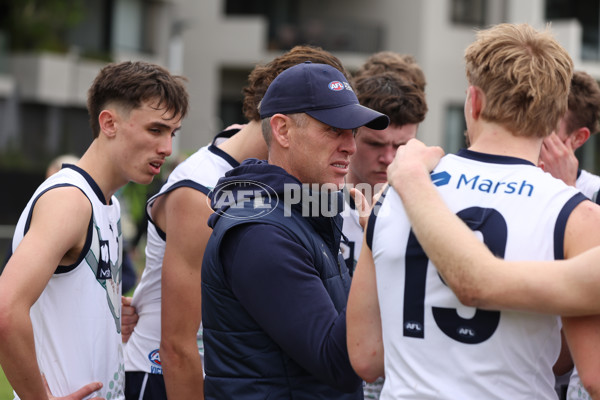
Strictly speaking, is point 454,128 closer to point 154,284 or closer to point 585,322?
point 154,284

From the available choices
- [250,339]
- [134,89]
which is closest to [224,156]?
[134,89]

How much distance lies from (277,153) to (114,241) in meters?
0.92

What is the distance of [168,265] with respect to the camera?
3492 mm

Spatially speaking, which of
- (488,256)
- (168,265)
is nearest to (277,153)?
(168,265)

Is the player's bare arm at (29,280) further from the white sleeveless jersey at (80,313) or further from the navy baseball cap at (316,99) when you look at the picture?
the navy baseball cap at (316,99)

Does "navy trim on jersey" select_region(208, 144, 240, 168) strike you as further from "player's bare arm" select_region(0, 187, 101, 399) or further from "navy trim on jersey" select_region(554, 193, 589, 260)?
"navy trim on jersey" select_region(554, 193, 589, 260)

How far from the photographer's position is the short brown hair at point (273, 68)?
3676mm

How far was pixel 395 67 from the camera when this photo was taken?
194 inches

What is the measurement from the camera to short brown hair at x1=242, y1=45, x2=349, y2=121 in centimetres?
368

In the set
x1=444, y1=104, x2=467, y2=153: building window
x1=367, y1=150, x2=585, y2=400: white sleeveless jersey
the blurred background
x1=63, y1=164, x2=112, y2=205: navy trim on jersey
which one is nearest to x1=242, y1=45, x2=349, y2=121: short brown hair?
x1=63, y1=164, x2=112, y2=205: navy trim on jersey

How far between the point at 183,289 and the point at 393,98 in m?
1.63

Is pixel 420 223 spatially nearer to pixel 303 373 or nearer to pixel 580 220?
pixel 580 220

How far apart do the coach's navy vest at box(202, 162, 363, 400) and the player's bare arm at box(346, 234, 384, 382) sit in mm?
155

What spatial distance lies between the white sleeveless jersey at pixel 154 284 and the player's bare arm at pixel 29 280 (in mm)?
672
